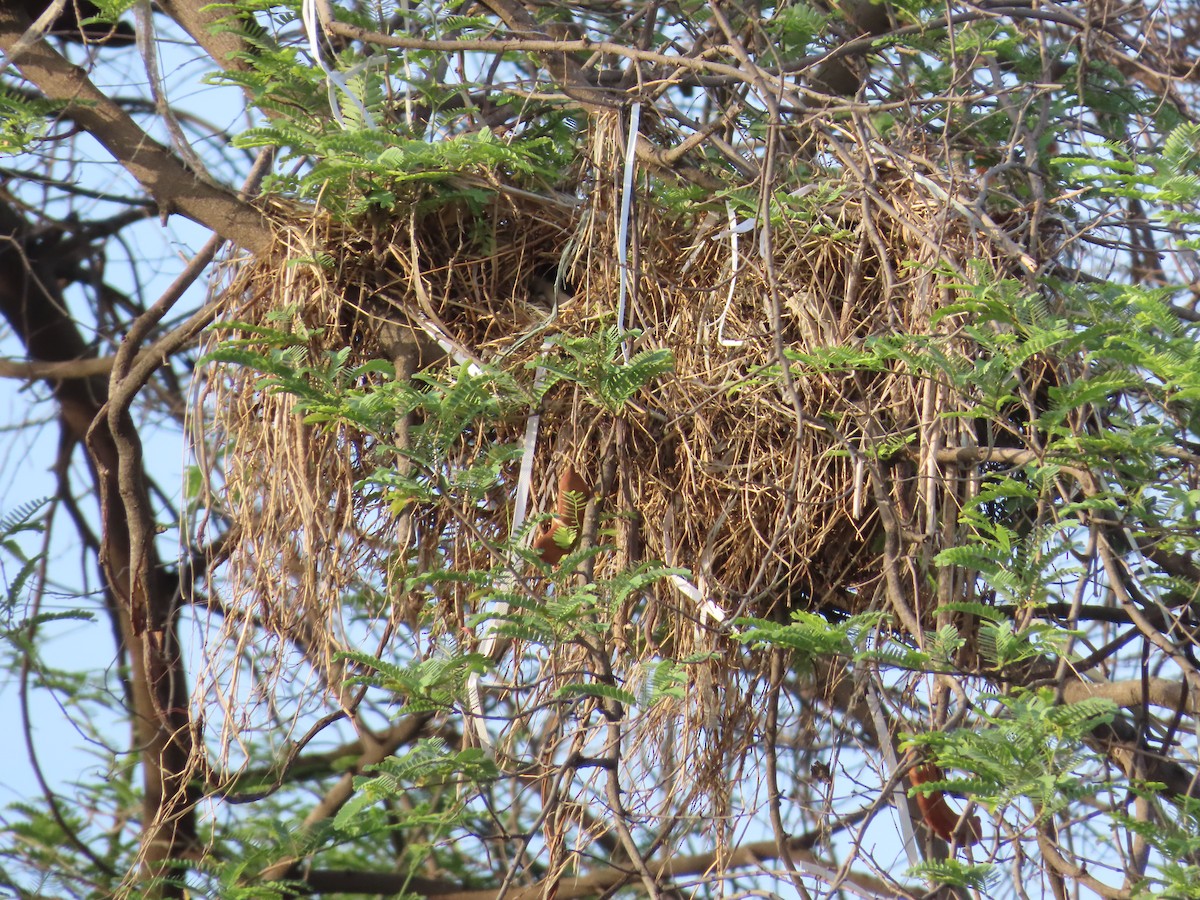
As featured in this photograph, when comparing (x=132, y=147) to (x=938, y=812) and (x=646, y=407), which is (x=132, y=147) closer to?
(x=646, y=407)

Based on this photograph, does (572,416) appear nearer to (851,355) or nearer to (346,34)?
(851,355)

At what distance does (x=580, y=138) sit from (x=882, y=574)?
0.71 m

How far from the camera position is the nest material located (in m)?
1.69

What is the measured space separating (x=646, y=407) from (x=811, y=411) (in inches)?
7.6

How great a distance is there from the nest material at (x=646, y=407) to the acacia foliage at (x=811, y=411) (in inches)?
1.2

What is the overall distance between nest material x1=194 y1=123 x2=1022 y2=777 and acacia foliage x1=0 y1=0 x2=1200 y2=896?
3cm

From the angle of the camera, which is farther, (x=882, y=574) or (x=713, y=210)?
(x=713, y=210)

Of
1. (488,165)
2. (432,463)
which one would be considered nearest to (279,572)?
(432,463)

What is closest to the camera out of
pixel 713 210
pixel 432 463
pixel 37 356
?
pixel 432 463

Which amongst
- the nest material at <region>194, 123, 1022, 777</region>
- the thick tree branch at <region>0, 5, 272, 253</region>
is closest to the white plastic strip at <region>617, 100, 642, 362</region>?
the nest material at <region>194, 123, 1022, 777</region>

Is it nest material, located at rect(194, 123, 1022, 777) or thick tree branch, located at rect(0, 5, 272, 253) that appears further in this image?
thick tree branch, located at rect(0, 5, 272, 253)

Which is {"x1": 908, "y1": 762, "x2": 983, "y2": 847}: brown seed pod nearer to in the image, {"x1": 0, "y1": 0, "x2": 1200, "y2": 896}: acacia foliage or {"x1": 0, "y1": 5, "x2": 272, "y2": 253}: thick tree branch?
{"x1": 0, "y1": 0, "x2": 1200, "y2": 896}: acacia foliage

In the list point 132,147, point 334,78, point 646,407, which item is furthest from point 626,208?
point 132,147

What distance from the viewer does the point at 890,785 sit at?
1.34 metres
